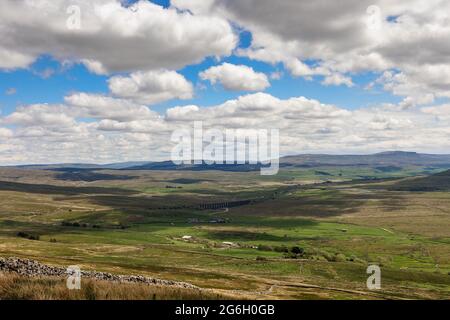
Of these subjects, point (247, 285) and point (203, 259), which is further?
point (203, 259)

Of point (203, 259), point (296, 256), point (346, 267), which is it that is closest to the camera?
point (346, 267)

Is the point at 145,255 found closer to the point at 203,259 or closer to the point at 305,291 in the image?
the point at 203,259

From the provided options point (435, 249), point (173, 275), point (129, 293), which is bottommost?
point (435, 249)

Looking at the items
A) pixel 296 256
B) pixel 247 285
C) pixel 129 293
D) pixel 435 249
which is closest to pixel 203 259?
pixel 296 256
